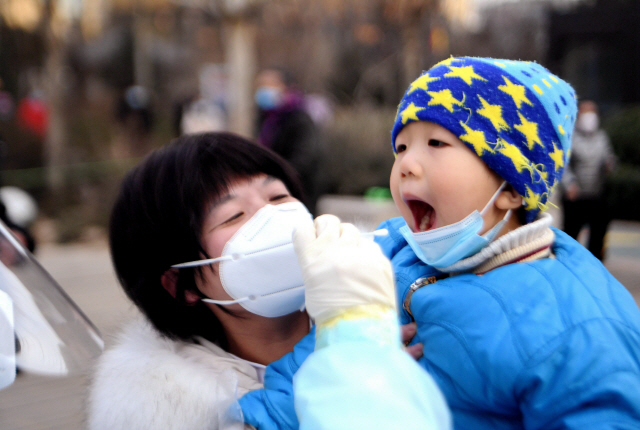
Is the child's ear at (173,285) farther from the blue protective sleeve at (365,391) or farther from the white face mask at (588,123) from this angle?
the white face mask at (588,123)

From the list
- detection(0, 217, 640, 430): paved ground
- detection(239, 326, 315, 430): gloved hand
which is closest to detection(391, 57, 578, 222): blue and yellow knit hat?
detection(239, 326, 315, 430): gloved hand

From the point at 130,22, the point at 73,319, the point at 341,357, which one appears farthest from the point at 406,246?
the point at 130,22

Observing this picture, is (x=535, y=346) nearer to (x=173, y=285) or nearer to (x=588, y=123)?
(x=173, y=285)

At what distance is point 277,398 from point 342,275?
1.51 feet

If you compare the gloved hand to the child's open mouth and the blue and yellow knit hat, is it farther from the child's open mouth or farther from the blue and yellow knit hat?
the blue and yellow knit hat

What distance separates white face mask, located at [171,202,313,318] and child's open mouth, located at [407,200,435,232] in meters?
0.27

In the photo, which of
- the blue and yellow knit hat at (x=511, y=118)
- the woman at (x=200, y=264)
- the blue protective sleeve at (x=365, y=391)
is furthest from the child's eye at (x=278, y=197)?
the blue protective sleeve at (x=365, y=391)

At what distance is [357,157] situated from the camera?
34.2ft

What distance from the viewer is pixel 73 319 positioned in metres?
1.64

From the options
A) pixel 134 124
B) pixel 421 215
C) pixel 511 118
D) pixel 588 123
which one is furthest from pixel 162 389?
pixel 134 124

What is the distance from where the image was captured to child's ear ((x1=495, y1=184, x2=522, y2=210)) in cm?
153

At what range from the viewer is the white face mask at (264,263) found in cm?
166

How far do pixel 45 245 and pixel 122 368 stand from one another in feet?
28.2

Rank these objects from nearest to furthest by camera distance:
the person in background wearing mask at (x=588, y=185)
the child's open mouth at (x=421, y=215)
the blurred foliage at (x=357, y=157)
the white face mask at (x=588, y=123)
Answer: the child's open mouth at (x=421, y=215) < the person in background wearing mask at (x=588, y=185) < the white face mask at (x=588, y=123) < the blurred foliage at (x=357, y=157)
